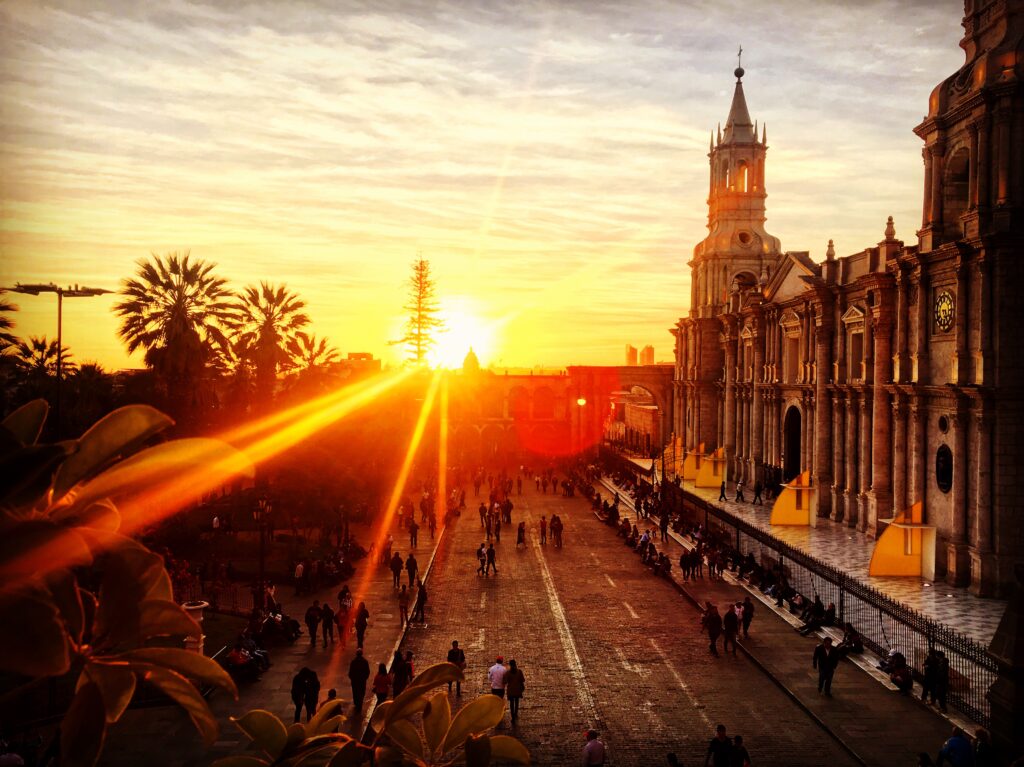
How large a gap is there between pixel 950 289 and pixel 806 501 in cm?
1288

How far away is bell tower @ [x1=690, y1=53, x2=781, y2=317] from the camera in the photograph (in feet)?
189

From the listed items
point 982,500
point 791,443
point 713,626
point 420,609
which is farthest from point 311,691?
point 791,443

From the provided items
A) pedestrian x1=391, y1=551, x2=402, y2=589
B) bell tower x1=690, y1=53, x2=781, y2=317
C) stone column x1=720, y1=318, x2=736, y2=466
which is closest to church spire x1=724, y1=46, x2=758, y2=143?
bell tower x1=690, y1=53, x2=781, y2=317

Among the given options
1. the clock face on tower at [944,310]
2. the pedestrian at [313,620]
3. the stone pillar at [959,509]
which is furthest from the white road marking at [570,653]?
the clock face on tower at [944,310]

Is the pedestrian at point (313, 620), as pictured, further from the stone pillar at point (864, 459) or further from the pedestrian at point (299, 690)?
the stone pillar at point (864, 459)

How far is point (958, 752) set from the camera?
1224cm

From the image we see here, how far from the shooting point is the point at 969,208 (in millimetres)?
25938

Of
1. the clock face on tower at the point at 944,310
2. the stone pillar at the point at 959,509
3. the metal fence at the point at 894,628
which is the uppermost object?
the clock face on tower at the point at 944,310

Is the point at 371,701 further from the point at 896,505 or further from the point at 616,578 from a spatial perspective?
the point at 896,505

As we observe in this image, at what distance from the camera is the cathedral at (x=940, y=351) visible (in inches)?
964

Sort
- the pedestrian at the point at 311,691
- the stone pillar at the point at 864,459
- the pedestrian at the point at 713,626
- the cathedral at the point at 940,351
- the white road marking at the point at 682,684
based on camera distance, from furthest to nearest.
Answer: the stone pillar at the point at 864,459 < the cathedral at the point at 940,351 < the pedestrian at the point at 713,626 < the white road marking at the point at 682,684 < the pedestrian at the point at 311,691

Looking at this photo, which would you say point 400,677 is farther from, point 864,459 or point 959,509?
point 864,459

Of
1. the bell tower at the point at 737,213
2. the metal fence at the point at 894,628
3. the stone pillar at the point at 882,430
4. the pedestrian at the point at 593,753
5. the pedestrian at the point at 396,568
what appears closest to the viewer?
the pedestrian at the point at 593,753

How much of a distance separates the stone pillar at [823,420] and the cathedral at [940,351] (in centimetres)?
6
